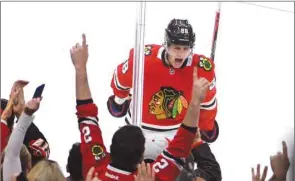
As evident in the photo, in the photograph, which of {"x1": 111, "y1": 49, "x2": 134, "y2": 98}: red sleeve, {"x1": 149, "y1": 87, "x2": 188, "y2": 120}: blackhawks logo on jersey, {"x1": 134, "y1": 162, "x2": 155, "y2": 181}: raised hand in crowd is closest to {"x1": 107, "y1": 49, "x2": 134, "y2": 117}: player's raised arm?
{"x1": 111, "y1": 49, "x2": 134, "y2": 98}: red sleeve

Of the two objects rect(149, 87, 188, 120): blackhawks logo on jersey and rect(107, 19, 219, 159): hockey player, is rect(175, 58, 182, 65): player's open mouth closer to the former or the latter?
rect(107, 19, 219, 159): hockey player

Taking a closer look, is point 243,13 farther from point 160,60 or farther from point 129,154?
point 129,154

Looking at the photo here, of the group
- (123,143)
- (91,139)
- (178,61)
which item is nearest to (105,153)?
(91,139)

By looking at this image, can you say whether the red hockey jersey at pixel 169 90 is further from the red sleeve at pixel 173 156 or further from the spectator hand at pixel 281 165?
the spectator hand at pixel 281 165

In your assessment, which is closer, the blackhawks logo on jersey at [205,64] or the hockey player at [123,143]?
the hockey player at [123,143]

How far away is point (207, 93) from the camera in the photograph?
2.61 metres

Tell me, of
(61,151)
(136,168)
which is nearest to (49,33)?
(61,151)

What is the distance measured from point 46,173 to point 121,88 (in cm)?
77

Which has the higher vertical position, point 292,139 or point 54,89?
point 292,139

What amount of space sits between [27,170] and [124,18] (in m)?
1.56

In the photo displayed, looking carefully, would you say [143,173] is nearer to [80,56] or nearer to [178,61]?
[80,56]

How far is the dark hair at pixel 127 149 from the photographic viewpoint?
6.62 feet

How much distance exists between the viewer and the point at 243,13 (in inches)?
155

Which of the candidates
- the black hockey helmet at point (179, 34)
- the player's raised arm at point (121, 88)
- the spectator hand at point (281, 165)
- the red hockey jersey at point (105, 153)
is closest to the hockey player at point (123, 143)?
the red hockey jersey at point (105, 153)
